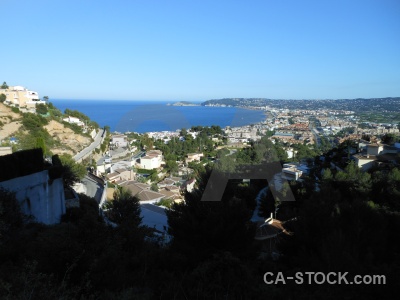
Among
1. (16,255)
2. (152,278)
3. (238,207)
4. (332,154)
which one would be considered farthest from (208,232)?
(332,154)

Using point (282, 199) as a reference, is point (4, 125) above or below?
above

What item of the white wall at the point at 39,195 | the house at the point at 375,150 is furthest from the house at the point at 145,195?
the house at the point at 375,150

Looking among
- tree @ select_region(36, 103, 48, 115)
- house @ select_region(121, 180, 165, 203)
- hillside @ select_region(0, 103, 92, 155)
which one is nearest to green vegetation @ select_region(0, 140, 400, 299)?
house @ select_region(121, 180, 165, 203)

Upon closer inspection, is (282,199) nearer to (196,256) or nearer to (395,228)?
(395,228)

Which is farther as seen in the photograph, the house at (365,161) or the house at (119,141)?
the house at (119,141)

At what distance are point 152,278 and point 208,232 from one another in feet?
6.53

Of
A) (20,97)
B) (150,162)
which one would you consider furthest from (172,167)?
(20,97)

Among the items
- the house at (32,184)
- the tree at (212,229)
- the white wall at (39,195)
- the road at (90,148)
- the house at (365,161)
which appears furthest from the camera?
the road at (90,148)

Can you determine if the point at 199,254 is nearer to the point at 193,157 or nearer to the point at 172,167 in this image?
the point at 172,167

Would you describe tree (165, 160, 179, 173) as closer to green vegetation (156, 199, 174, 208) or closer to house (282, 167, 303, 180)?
green vegetation (156, 199, 174, 208)

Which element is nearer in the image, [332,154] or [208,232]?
[208,232]

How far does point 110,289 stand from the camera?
3131 mm

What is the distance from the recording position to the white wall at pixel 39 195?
6113 millimetres

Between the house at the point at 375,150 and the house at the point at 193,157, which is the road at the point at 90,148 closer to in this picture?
the house at the point at 193,157
